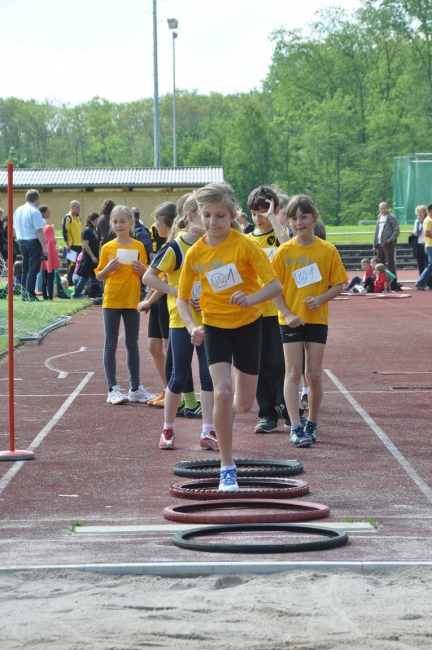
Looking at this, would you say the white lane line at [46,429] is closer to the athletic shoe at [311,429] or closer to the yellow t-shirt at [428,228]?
the athletic shoe at [311,429]

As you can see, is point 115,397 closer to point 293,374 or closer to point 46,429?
point 46,429

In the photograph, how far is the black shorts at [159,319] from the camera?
9219 millimetres

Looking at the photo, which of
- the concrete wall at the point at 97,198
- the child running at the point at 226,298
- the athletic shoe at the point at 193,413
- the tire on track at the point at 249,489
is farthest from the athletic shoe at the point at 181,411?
the concrete wall at the point at 97,198

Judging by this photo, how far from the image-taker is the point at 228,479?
20.6ft

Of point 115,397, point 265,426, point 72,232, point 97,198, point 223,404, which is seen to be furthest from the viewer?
point 97,198

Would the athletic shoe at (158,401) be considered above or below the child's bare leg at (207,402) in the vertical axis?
below

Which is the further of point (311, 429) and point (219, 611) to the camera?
point (311, 429)

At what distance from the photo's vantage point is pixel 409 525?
554cm

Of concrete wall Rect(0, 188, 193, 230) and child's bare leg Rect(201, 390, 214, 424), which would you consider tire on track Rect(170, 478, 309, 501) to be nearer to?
child's bare leg Rect(201, 390, 214, 424)

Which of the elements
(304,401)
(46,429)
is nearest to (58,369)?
(46,429)

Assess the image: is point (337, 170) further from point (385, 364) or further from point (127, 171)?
point (385, 364)

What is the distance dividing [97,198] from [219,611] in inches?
1538

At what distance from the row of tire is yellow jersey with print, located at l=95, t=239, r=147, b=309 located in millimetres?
3236

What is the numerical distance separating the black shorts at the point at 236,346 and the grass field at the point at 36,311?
27.2ft
